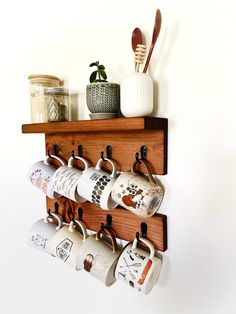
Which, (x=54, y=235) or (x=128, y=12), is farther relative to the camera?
(x=54, y=235)

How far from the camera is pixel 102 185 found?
574mm

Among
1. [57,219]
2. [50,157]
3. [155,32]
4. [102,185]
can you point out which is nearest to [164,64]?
[155,32]

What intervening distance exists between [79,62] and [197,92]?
1.08 feet

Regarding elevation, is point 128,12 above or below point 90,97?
above

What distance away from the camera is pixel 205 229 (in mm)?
557

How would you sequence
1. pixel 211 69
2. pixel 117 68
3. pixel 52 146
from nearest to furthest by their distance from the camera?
pixel 211 69 → pixel 117 68 → pixel 52 146

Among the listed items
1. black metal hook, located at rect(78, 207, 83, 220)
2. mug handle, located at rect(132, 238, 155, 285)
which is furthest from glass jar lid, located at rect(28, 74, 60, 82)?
mug handle, located at rect(132, 238, 155, 285)

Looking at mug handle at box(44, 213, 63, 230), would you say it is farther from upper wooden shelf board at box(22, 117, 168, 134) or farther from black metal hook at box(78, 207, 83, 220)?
upper wooden shelf board at box(22, 117, 168, 134)

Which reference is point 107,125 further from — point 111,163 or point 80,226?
point 80,226

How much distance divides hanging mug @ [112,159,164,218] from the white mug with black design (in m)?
0.02

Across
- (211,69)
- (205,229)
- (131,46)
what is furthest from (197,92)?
(205,229)

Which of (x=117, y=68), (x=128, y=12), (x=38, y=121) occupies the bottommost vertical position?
(x=38, y=121)

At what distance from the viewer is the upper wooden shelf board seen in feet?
1.60

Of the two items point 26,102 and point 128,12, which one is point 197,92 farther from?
point 26,102
